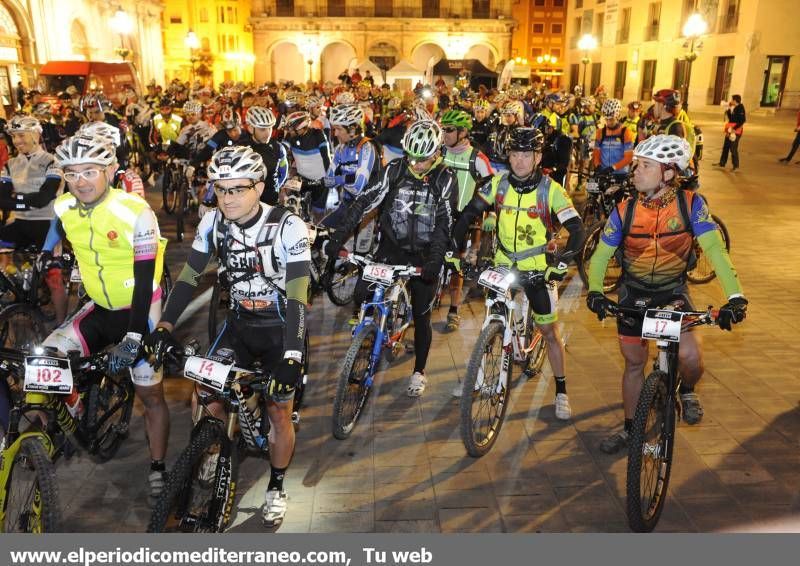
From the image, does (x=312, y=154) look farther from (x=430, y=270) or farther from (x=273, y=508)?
(x=273, y=508)

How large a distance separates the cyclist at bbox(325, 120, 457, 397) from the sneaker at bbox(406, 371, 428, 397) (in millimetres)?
460

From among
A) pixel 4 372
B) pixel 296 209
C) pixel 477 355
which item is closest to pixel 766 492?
pixel 477 355

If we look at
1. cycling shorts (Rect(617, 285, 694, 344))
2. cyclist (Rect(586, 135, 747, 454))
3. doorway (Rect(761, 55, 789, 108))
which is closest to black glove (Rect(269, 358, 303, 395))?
cyclist (Rect(586, 135, 747, 454))

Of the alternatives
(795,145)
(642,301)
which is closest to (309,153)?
(642,301)

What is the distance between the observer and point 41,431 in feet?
11.3

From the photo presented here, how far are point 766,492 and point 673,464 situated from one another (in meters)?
0.60

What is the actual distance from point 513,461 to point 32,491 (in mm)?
3115

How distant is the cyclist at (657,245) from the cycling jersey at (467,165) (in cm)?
315

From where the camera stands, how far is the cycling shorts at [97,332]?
Answer: 4.05m

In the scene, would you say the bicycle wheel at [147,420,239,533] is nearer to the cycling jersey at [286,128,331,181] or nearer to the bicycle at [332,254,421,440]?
the bicycle at [332,254,421,440]

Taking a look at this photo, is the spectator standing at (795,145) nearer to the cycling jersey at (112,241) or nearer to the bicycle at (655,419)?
the bicycle at (655,419)

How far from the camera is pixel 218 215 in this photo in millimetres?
3812
